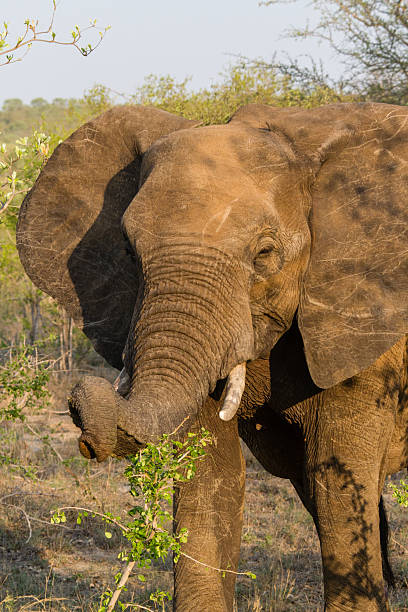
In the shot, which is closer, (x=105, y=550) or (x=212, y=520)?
(x=212, y=520)

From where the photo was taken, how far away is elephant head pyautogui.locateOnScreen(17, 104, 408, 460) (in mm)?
3234

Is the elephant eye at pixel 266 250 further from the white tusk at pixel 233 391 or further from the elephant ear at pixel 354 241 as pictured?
the white tusk at pixel 233 391

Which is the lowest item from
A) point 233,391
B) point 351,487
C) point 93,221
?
point 351,487

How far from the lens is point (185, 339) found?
127 inches

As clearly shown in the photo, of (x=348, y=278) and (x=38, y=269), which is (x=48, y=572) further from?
(x=348, y=278)

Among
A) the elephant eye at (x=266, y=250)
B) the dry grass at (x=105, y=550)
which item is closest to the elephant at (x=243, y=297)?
the elephant eye at (x=266, y=250)

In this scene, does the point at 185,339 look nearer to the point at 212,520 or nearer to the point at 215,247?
the point at 215,247

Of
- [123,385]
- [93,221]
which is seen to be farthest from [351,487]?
[93,221]

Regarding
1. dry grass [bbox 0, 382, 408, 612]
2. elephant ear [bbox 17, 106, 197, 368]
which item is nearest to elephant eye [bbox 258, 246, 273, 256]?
elephant ear [bbox 17, 106, 197, 368]

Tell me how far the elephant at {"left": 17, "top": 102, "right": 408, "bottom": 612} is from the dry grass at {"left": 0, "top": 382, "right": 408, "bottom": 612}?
0.87m

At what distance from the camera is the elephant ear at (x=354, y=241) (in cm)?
370

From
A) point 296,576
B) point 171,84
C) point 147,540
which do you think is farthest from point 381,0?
point 147,540

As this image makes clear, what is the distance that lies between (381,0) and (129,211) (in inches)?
395

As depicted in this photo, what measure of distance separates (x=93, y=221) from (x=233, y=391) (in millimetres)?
1389
